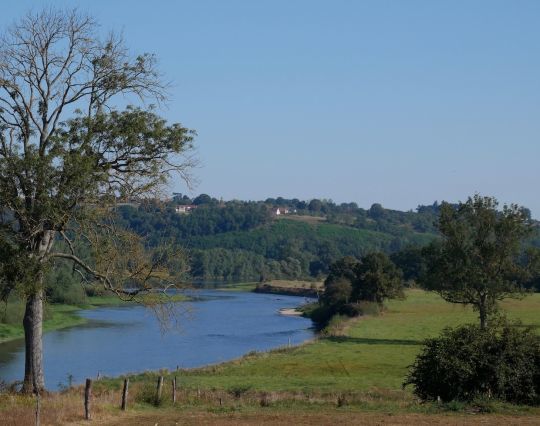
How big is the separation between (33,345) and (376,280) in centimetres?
6360

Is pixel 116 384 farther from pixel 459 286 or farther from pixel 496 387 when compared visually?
pixel 459 286

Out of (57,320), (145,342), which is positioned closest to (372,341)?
(145,342)

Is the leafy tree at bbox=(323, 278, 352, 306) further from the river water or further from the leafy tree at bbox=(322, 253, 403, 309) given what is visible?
the river water

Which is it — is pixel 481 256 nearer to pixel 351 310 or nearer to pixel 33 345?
pixel 351 310

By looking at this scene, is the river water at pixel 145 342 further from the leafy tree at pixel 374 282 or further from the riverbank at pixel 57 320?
the leafy tree at pixel 374 282

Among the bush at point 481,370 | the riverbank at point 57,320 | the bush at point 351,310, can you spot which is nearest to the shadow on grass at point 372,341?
the bush at point 351,310

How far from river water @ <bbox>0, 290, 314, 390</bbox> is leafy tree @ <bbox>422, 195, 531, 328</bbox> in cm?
1576

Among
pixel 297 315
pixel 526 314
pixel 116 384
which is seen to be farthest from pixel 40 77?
pixel 297 315

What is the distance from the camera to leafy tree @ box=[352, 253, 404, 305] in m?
84.6

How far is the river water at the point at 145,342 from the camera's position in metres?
48.2

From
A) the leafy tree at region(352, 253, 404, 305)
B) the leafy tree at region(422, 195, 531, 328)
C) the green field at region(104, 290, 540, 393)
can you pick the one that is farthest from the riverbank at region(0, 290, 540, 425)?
the leafy tree at region(352, 253, 404, 305)

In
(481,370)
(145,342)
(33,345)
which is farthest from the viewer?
(145,342)

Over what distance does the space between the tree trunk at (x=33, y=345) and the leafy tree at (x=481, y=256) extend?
37623 millimetres

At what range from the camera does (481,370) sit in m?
24.2
